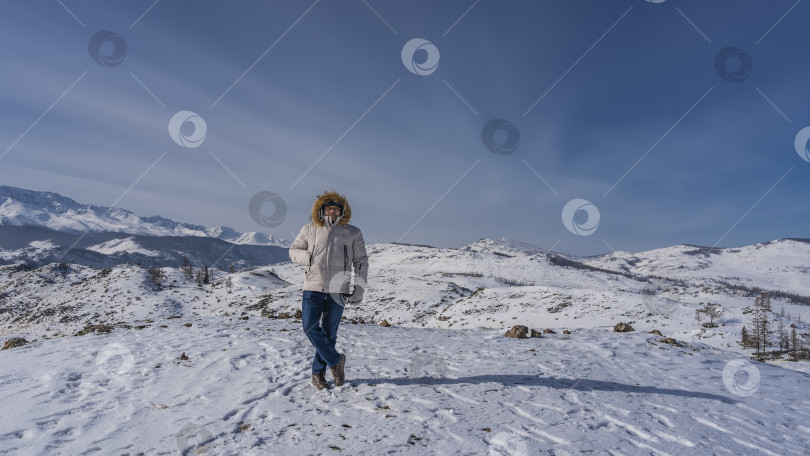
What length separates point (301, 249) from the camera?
21.3ft

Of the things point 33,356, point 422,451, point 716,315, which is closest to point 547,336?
point 422,451

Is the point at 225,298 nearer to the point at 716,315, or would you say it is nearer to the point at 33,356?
the point at 33,356

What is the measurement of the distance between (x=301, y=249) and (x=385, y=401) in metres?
3.13

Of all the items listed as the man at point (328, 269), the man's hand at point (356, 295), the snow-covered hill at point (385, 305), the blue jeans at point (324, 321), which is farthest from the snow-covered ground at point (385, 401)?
the snow-covered hill at point (385, 305)

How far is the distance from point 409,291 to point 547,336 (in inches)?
1897

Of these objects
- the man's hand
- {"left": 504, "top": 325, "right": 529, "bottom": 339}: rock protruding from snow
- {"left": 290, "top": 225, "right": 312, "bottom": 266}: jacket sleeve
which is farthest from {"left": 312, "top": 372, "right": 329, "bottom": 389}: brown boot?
{"left": 504, "top": 325, "right": 529, "bottom": 339}: rock protruding from snow

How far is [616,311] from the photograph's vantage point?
43250 millimetres

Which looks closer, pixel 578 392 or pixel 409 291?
pixel 578 392

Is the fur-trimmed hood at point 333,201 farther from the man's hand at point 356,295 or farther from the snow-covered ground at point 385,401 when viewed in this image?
the snow-covered ground at point 385,401

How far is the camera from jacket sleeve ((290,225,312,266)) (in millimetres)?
6277

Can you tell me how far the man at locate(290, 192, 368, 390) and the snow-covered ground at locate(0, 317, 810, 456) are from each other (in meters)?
0.94

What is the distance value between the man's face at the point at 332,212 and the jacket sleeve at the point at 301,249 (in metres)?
0.49

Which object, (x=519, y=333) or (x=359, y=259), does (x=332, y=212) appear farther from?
(x=519, y=333)

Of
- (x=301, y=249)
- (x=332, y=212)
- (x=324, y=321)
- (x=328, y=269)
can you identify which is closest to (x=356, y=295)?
(x=328, y=269)
